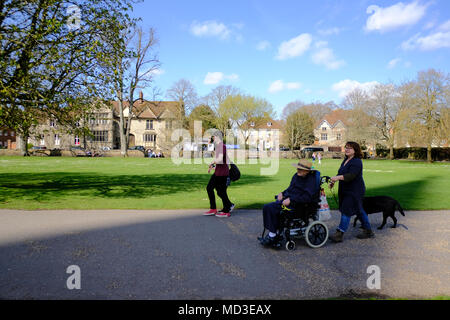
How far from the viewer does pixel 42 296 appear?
11.9 ft

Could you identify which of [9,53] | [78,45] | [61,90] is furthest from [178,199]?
[9,53]

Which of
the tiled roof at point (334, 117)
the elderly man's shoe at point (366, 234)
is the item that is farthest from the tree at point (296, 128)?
the elderly man's shoe at point (366, 234)

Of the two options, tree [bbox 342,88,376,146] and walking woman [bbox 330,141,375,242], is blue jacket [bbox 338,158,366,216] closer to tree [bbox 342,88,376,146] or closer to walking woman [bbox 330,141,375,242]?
walking woman [bbox 330,141,375,242]

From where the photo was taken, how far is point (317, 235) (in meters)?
5.84

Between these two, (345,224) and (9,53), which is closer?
(345,224)

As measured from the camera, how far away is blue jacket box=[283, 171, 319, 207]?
18.5 ft

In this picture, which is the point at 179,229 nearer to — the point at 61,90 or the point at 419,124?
the point at 61,90

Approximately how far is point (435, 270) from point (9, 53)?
13.1 meters

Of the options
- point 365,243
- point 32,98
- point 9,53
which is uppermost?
point 9,53

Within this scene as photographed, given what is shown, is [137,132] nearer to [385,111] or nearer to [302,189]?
[385,111]

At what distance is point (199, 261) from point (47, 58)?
922 cm

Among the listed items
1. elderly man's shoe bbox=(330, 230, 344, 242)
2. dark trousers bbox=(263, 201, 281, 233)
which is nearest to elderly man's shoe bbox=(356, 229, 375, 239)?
elderly man's shoe bbox=(330, 230, 344, 242)

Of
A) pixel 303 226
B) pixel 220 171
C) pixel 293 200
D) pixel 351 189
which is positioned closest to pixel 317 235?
pixel 303 226

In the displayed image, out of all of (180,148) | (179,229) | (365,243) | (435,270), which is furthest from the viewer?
(180,148)
